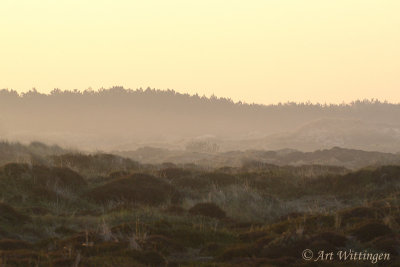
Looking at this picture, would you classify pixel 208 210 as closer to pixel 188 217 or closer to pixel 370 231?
pixel 188 217

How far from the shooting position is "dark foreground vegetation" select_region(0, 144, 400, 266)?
10859mm

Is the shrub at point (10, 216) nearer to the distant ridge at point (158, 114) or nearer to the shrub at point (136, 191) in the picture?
the shrub at point (136, 191)

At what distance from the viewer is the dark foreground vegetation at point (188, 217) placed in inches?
428

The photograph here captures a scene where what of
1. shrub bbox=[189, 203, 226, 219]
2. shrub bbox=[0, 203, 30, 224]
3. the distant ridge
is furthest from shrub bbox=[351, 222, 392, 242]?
the distant ridge

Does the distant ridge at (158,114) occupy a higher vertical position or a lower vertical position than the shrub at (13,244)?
higher

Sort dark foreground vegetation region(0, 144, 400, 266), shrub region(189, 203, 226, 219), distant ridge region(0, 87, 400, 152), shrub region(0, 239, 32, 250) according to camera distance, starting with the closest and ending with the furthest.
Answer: dark foreground vegetation region(0, 144, 400, 266) < shrub region(0, 239, 32, 250) < shrub region(189, 203, 226, 219) < distant ridge region(0, 87, 400, 152)

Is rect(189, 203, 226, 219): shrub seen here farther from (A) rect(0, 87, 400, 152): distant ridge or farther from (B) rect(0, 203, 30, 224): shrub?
(A) rect(0, 87, 400, 152): distant ridge

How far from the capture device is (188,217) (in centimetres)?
1569

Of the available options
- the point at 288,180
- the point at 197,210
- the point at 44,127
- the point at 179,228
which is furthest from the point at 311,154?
the point at 44,127

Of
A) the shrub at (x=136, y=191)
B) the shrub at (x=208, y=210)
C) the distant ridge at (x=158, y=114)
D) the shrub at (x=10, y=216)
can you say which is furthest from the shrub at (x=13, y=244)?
the distant ridge at (x=158, y=114)

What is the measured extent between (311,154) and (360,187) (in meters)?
27.4

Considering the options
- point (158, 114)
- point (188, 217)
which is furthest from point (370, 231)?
point (158, 114)

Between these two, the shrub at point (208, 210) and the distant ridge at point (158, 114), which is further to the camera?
the distant ridge at point (158, 114)

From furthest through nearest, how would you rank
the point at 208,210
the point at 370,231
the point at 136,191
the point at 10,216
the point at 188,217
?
the point at 136,191 < the point at 208,210 < the point at 188,217 < the point at 10,216 < the point at 370,231
